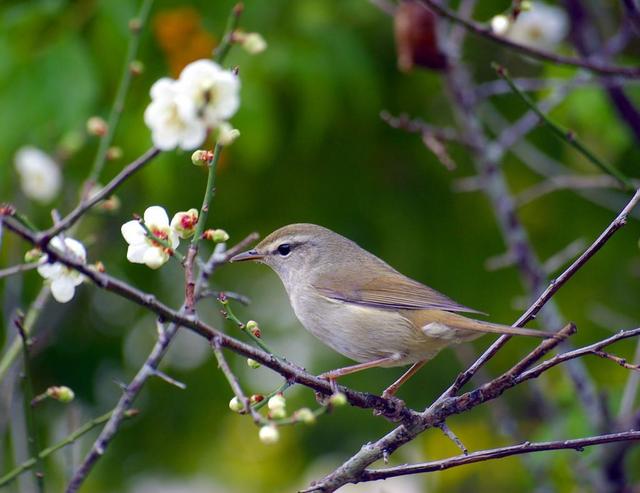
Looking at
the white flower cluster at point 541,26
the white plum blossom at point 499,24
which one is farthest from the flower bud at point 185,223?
the white flower cluster at point 541,26

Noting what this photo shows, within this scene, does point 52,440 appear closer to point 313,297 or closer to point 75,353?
point 75,353

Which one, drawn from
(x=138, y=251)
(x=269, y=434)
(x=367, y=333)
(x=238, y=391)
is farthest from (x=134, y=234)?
(x=367, y=333)

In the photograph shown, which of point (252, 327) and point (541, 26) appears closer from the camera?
point (252, 327)

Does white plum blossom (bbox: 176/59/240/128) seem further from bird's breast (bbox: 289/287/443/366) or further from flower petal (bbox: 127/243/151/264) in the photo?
bird's breast (bbox: 289/287/443/366)

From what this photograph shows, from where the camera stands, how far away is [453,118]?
6.49m

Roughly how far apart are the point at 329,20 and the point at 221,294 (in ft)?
11.7

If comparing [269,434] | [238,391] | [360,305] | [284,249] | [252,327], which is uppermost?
[284,249]

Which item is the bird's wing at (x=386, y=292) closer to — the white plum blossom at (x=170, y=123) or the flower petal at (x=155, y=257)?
the flower petal at (x=155, y=257)

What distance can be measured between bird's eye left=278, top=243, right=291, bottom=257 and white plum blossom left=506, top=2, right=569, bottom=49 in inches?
82.8

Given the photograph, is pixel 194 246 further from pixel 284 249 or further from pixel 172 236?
pixel 284 249

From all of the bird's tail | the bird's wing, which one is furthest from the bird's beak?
the bird's tail

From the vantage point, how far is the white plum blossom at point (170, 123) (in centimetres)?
221

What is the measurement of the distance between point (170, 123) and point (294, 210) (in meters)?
3.70

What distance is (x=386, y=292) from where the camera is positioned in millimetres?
4082
